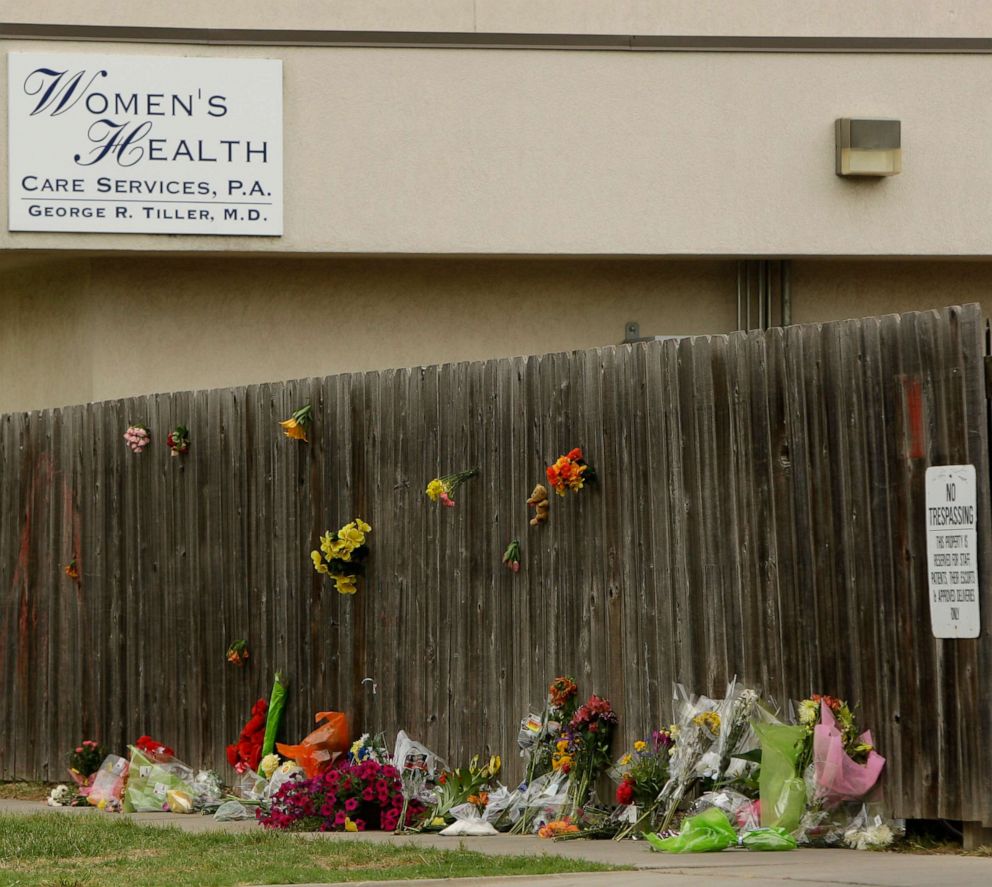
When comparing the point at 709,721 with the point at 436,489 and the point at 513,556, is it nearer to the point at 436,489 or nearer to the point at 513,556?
the point at 513,556

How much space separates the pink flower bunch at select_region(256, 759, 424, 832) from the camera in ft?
31.0

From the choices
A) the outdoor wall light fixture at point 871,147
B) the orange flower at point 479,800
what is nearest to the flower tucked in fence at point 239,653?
the orange flower at point 479,800

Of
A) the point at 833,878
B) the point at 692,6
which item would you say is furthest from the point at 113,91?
the point at 833,878

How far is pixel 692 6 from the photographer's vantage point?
14.5 metres

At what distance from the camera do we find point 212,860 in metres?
8.16

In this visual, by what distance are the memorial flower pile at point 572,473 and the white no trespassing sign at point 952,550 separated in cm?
206

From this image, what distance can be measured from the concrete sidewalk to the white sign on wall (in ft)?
21.1

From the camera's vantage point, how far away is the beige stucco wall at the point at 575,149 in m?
13.9

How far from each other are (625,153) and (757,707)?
6.54 m

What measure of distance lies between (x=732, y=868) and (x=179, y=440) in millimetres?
5566

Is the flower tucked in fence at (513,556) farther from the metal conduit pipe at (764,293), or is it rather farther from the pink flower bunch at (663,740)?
the metal conduit pipe at (764,293)

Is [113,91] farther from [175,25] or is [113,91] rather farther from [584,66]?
[584,66]

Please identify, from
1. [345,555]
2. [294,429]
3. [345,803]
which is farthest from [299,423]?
[345,803]

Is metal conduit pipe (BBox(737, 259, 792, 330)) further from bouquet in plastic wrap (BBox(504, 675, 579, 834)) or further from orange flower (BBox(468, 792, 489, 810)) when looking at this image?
orange flower (BBox(468, 792, 489, 810))
